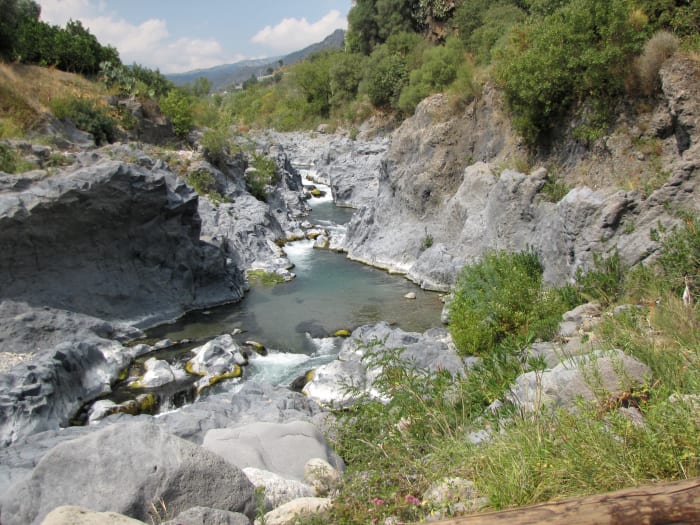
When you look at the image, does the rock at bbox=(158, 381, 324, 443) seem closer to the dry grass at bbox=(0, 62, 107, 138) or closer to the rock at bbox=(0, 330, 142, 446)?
the rock at bbox=(0, 330, 142, 446)

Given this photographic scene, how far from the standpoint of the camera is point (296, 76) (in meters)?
55.5

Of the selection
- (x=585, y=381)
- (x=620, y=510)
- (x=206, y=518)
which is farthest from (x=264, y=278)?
(x=620, y=510)

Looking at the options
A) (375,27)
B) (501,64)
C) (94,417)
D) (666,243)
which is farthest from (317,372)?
(375,27)

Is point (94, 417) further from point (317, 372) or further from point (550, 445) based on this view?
point (550, 445)

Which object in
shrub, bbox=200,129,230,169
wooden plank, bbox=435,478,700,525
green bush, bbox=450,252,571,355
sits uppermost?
shrub, bbox=200,129,230,169

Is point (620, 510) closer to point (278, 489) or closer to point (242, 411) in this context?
point (278, 489)

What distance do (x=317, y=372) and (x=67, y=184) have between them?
27.1 ft

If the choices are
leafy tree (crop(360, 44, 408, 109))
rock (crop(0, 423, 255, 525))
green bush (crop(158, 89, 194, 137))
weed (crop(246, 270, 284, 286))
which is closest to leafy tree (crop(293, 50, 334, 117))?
leafy tree (crop(360, 44, 408, 109))

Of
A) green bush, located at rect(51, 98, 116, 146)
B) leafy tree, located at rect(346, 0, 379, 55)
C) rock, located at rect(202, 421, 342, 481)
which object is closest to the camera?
rock, located at rect(202, 421, 342, 481)

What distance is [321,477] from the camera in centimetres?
486

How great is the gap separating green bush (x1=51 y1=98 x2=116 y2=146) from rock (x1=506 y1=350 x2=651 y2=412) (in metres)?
23.1

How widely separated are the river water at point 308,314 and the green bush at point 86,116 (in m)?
11.2

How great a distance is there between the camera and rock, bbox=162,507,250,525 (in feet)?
11.2

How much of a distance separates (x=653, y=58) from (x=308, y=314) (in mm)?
10523
